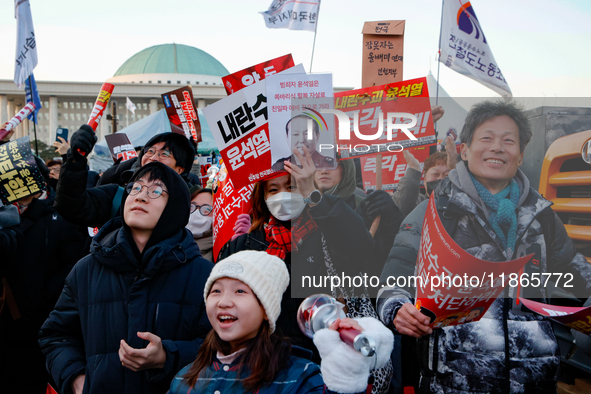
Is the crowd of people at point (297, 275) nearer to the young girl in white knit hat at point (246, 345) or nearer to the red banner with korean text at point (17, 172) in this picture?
the young girl in white knit hat at point (246, 345)

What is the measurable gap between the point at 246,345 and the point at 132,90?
64.0 m

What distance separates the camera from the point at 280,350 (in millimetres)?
1600

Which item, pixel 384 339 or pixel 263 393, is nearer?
pixel 384 339

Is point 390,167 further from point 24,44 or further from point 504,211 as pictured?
point 24,44

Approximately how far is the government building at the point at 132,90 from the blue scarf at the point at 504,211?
4976 cm

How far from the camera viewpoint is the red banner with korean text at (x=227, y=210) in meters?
2.99

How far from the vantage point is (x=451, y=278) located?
1466 mm

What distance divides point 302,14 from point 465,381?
5186mm

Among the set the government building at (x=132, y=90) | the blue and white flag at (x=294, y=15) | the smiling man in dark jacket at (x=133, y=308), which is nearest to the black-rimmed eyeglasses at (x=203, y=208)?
the smiling man in dark jacket at (x=133, y=308)

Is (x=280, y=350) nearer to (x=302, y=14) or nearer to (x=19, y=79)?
(x=302, y=14)

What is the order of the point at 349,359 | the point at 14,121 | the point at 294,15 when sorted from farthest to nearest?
the point at 294,15 → the point at 14,121 → the point at 349,359

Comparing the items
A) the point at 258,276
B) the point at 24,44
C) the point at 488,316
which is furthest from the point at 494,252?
the point at 24,44

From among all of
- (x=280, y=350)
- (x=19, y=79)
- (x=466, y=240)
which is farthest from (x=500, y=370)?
(x=19, y=79)

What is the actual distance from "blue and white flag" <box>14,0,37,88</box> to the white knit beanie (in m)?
5.36
